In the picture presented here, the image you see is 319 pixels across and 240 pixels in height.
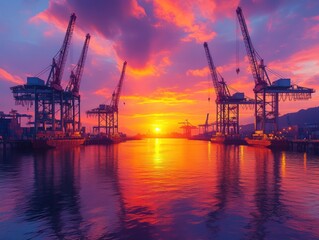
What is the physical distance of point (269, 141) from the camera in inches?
4035

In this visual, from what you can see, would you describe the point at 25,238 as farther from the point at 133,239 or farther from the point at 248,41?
the point at 248,41

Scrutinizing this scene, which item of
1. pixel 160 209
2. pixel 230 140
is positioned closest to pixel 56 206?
pixel 160 209

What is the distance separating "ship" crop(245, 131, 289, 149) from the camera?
100562mm

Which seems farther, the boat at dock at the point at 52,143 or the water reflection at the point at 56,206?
the boat at dock at the point at 52,143

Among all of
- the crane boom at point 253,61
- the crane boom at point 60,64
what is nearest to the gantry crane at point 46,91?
the crane boom at point 60,64

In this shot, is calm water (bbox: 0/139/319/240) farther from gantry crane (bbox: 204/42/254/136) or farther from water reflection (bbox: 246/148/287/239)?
gantry crane (bbox: 204/42/254/136)

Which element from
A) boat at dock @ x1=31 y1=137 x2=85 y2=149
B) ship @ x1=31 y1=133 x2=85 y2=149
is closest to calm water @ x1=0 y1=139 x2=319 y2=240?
boat at dock @ x1=31 y1=137 x2=85 y2=149

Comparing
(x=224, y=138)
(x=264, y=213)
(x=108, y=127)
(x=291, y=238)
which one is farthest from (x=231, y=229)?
(x=108, y=127)

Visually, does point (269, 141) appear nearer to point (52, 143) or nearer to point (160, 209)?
point (52, 143)

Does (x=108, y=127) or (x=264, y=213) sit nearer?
(x=264, y=213)

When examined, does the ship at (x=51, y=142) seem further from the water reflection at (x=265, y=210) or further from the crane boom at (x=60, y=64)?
the water reflection at (x=265, y=210)

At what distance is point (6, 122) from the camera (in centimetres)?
14925

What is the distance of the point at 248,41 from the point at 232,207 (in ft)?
361

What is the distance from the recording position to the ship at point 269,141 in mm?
100562
